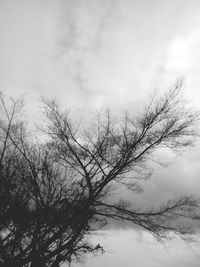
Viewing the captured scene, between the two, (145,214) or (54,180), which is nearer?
(54,180)

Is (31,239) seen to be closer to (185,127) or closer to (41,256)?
(41,256)

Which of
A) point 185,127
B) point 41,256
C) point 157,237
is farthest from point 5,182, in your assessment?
point 185,127

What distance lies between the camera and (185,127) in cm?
1118

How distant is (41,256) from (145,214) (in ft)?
14.0

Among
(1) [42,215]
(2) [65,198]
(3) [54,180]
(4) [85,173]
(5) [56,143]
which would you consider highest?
(5) [56,143]

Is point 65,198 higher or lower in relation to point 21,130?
lower

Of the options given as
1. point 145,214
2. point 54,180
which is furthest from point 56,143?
point 145,214

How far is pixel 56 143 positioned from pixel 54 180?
244 centimetres

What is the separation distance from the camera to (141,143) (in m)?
11.4

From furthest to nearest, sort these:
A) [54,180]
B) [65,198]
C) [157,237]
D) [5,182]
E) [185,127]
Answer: [185,127], [157,237], [54,180], [65,198], [5,182]

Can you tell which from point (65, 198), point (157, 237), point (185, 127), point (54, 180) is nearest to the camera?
point (65, 198)

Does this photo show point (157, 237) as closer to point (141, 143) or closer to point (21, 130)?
point (141, 143)

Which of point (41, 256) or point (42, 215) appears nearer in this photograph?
point (42, 215)

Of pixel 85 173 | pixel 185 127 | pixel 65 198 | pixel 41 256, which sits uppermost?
pixel 185 127
